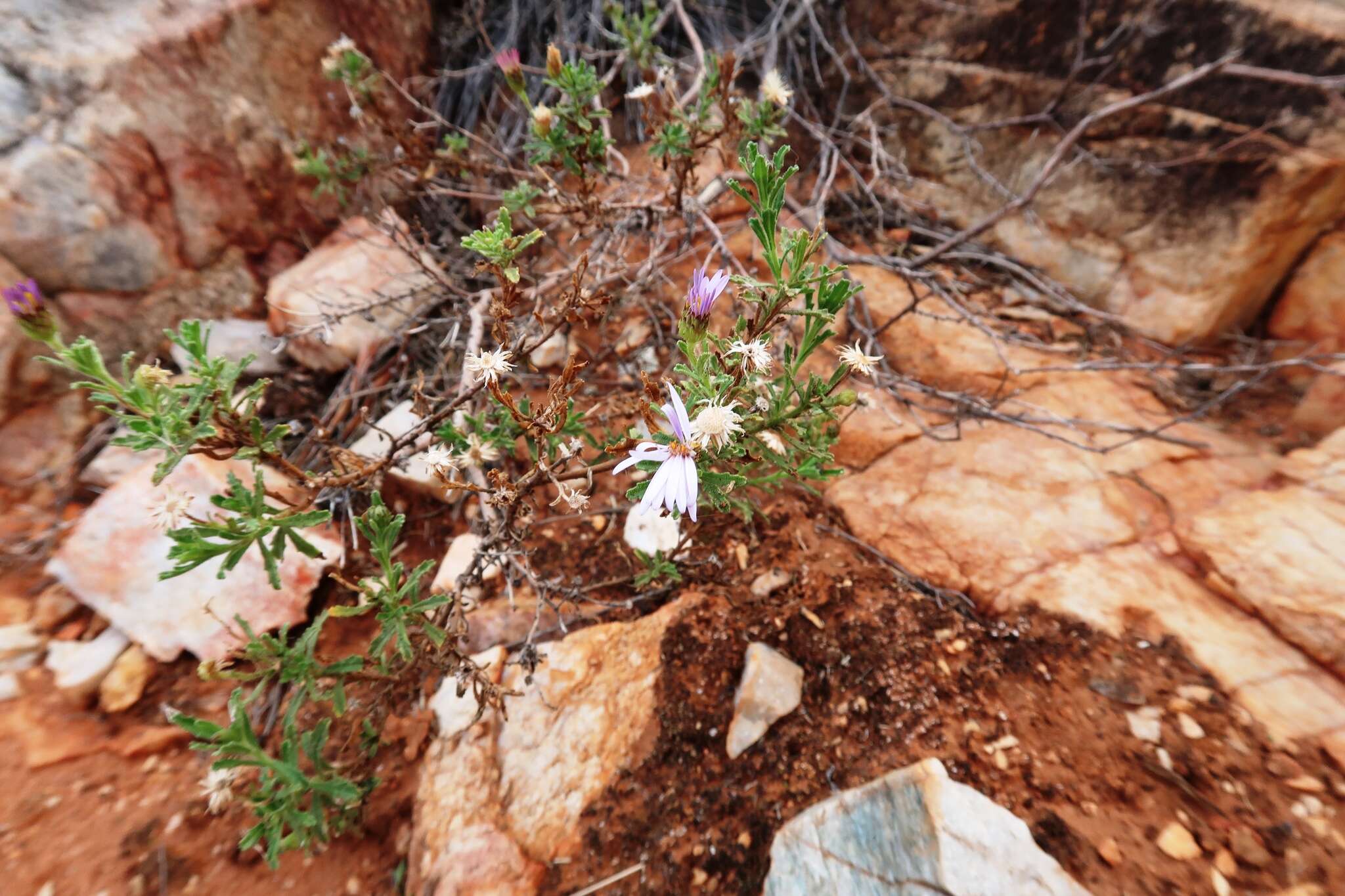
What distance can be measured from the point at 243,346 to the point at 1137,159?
167 inches

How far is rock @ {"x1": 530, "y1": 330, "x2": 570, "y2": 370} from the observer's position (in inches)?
110

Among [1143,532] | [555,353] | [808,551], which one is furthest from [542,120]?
[1143,532]

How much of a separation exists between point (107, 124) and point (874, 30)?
3640 millimetres

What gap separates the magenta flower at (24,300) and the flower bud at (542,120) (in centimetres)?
139

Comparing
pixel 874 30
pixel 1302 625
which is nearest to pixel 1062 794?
pixel 1302 625

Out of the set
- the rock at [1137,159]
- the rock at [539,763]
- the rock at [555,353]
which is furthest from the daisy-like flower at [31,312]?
the rock at [1137,159]

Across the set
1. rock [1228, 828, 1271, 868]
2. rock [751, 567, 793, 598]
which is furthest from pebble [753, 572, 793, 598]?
rock [1228, 828, 1271, 868]

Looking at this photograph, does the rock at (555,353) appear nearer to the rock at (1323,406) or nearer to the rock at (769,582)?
the rock at (769,582)

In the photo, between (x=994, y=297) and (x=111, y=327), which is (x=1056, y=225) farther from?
(x=111, y=327)

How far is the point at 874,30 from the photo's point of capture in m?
3.48

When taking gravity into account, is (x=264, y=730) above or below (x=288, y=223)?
below

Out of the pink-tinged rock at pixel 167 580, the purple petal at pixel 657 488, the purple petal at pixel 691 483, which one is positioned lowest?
the pink-tinged rock at pixel 167 580

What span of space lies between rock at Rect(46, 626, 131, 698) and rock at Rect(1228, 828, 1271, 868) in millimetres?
3219

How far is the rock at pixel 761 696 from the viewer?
5.89 ft
